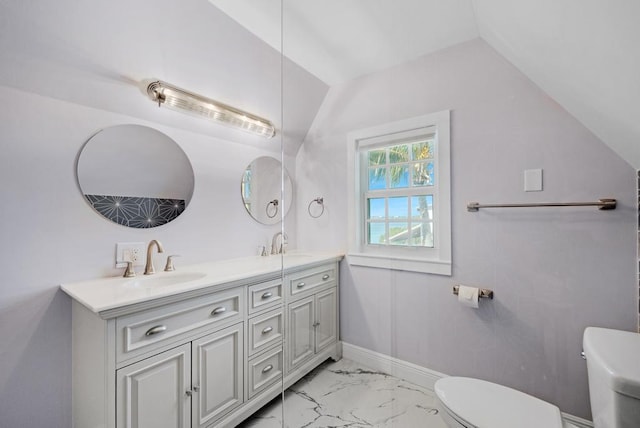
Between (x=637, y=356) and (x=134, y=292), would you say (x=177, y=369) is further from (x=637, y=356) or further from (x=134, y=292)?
(x=637, y=356)

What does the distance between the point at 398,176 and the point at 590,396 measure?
1247mm

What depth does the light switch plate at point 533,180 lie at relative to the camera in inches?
49.2

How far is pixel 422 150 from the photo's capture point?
154cm

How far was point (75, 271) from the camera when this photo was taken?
1.27 meters

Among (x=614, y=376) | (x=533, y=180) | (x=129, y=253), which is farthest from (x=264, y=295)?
(x=533, y=180)

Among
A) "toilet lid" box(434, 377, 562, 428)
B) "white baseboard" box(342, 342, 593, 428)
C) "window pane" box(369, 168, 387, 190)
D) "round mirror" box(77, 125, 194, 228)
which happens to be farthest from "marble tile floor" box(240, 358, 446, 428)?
"round mirror" box(77, 125, 194, 228)

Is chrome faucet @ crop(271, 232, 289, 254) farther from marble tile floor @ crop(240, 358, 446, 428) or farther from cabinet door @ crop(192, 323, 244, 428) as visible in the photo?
marble tile floor @ crop(240, 358, 446, 428)

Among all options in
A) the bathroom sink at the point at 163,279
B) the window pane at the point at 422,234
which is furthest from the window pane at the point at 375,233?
the bathroom sink at the point at 163,279

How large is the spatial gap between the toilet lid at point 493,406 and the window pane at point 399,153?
3.89 ft

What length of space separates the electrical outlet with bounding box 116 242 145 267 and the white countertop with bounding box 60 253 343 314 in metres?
0.08

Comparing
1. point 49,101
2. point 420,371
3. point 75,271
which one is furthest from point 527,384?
point 49,101

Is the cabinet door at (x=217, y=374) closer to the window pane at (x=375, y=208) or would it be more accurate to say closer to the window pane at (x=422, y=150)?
the window pane at (x=375, y=208)

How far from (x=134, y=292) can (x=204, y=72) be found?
1.23 metres

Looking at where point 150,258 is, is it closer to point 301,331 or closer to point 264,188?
point 264,188
